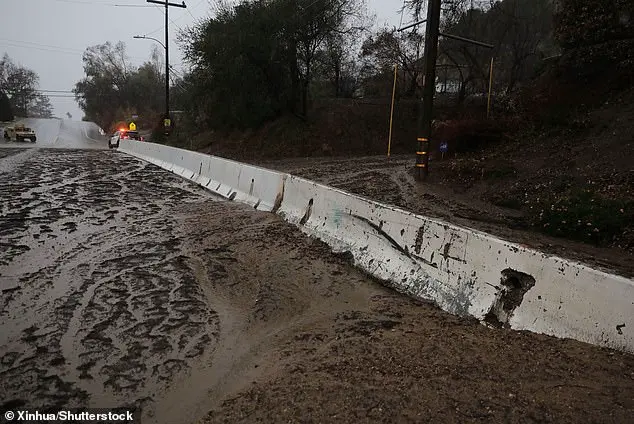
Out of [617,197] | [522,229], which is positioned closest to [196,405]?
[522,229]

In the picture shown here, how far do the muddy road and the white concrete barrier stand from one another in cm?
18

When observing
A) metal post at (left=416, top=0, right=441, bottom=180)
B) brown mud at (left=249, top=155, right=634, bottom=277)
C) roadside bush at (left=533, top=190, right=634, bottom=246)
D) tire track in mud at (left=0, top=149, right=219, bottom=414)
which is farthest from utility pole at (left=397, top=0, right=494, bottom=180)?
tire track in mud at (left=0, top=149, right=219, bottom=414)

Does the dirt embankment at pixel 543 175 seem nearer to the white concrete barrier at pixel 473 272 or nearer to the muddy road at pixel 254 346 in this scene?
the white concrete barrier at pixel 473 272

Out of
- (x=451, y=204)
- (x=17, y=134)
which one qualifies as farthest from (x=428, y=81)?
(x=17, y=134)

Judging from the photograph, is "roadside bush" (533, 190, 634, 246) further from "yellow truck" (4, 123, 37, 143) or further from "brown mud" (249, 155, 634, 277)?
"yellow truck" (4, 123, 37, 143)

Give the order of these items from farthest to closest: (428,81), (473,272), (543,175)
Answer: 1. (428,81)
2. (543,175)
3. (473,272)

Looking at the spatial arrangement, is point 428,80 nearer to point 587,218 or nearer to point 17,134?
point 587,218

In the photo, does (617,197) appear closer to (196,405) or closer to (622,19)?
(196,405)

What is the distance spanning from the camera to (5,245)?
6.40 metres

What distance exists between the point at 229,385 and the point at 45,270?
10.8 feet

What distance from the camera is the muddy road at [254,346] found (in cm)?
293

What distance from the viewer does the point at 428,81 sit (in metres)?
13.4

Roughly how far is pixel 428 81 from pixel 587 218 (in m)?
7.16

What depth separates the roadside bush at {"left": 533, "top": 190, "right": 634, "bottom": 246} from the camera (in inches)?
277
